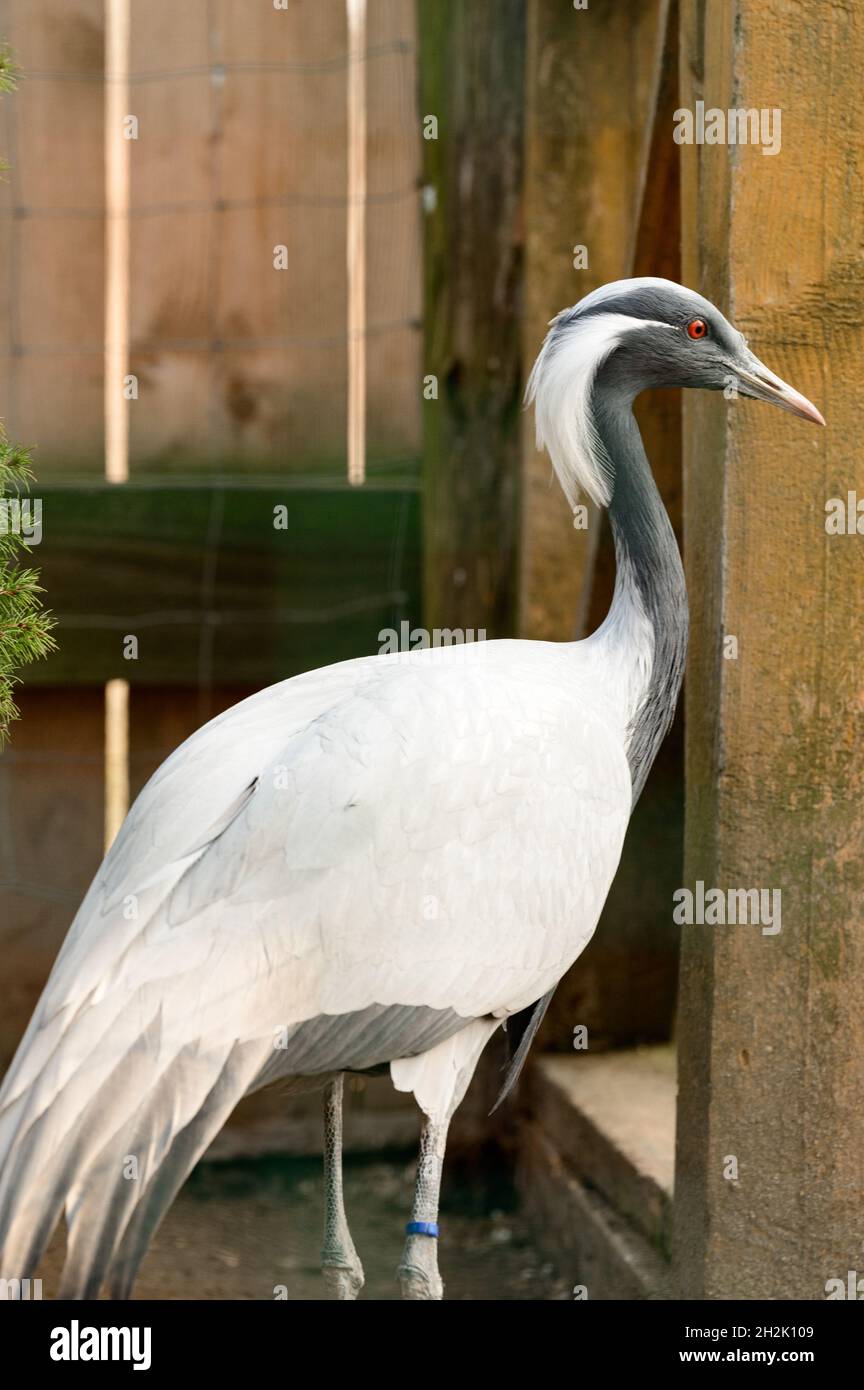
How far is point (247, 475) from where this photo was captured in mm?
4414

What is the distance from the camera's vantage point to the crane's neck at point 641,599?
9.64 ft

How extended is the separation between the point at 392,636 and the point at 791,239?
73.4 inches

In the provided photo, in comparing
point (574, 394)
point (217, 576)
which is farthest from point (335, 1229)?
point (217, 576)

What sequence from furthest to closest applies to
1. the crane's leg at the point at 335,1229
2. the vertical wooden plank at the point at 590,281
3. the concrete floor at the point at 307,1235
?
the vertical wooden plank at the point at 590,281
the concrete floor at the point at 307,1235
the crane's leg at the point at 335,1229

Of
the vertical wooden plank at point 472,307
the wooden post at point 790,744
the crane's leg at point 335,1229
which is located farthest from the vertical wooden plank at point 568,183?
the crane's leg at point 335,1229

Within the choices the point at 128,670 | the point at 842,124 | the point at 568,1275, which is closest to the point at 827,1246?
the point at 568,1275

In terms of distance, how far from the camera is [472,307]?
14.4 ft

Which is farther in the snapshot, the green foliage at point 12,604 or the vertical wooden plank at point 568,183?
the vertical wooden plank at point 568,183

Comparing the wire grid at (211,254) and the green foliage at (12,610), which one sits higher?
the wire grid at (211,254)

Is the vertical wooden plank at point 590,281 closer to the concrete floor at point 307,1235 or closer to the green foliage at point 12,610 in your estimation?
the concrete floor at point 307,1235

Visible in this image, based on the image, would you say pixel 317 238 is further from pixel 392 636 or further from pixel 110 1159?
pixel 110 1159

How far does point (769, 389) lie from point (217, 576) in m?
1.97

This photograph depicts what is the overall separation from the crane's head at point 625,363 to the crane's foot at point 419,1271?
131 centimetres

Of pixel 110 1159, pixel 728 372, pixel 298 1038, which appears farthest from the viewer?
pixel 728 372
